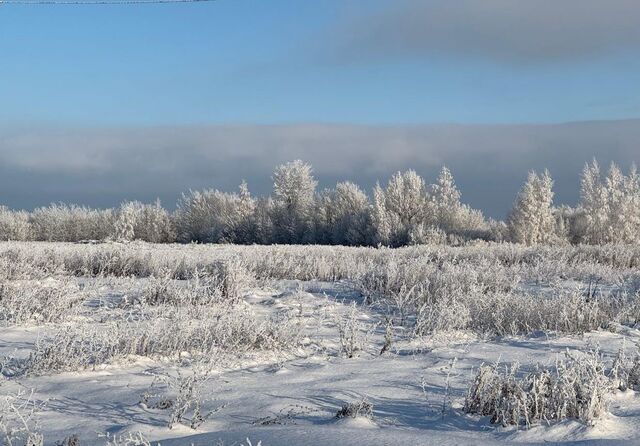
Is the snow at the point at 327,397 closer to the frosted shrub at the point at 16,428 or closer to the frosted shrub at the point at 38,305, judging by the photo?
the frosted shrub at the point at 16,428

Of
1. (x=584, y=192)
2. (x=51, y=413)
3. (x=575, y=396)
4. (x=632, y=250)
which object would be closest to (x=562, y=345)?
(x=575, y=396)

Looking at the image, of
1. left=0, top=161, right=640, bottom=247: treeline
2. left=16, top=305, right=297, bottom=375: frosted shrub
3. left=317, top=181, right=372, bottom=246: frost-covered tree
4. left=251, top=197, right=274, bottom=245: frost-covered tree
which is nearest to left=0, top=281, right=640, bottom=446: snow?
left=16, top=305, right=297, bottom=375: frosted shrub

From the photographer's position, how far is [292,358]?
6.17m

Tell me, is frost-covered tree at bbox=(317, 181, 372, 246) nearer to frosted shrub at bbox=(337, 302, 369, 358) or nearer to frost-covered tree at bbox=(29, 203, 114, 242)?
frost-covered tree at bbox=(29, 203, 114, 242)

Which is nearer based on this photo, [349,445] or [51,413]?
[349,445]

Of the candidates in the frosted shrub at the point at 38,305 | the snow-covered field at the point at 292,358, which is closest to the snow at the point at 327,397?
the snow-covered field at the point at 292,358

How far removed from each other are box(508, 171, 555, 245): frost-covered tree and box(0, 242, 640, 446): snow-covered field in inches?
677

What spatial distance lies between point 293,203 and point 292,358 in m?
30.0

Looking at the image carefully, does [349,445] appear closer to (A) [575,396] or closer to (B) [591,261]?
(A) [575,396]

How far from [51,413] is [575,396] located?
124 inches

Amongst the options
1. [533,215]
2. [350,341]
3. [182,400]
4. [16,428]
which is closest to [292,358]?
[350,341]

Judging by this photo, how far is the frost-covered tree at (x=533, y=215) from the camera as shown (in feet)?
92.1

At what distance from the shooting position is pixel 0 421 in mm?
3633

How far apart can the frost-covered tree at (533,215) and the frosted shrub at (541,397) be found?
966 inches
